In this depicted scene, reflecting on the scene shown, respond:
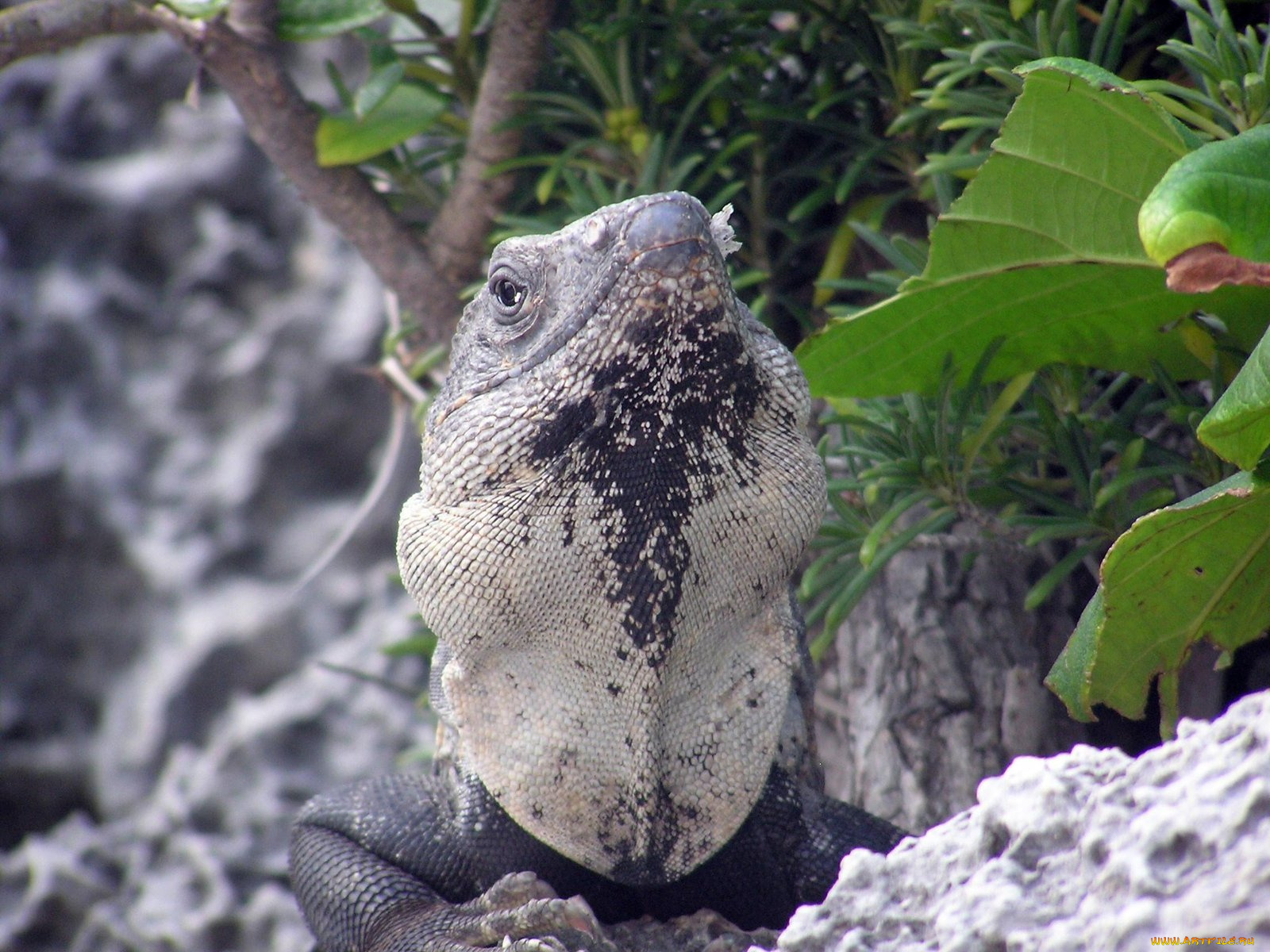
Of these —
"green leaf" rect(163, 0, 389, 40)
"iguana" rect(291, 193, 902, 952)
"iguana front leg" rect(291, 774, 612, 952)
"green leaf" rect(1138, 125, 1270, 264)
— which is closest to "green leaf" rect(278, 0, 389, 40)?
"green leaf" rect(163, 0, 389, 40)

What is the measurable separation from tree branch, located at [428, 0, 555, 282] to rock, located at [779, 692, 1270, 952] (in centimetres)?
188

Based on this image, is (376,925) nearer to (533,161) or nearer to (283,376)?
(533,161)

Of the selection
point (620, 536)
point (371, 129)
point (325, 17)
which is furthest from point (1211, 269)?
point (325, 17)

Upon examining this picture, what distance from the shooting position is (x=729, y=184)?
110 inches

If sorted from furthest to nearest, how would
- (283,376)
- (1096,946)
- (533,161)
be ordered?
(283,376), (533,161), (1096,946)

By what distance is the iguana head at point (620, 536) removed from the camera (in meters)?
1.71

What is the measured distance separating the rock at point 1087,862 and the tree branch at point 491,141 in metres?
1.88

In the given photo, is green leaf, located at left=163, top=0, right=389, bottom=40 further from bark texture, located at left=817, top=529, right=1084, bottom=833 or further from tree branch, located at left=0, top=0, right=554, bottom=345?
bark texture, located at left=817, top=529, right=1084, bottom=833

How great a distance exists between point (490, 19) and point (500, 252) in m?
1.22

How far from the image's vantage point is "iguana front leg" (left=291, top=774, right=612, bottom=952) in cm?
176

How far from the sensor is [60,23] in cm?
276

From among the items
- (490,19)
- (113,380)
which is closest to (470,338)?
(490,19)

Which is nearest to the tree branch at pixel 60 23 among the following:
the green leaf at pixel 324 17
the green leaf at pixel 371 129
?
the green leaf at pixel 324 17

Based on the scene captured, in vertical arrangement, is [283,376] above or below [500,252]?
below
